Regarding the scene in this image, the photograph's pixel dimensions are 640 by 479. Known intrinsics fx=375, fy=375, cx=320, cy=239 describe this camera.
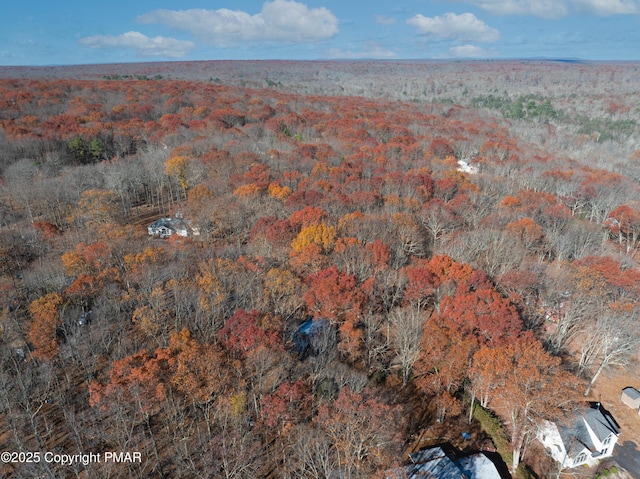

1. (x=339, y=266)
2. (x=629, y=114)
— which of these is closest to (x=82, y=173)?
(x=339, y=266)

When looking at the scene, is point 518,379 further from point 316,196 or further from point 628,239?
point 628,239

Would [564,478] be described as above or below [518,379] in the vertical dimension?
below

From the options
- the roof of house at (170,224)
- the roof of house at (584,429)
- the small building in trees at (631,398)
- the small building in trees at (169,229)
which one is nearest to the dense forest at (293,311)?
the small building in trees at (169,229)

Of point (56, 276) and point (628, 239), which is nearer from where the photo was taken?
point (56, 276)

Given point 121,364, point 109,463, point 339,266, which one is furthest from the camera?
point 339,266

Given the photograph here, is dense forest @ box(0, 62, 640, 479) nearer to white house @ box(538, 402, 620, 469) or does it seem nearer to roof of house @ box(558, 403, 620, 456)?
white house @ box(538, 402, 620, 469)

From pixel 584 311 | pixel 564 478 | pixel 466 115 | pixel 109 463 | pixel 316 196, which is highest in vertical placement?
pixel 466 115

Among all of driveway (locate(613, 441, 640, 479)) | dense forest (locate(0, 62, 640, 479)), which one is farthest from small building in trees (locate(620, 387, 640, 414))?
driveway (locate(613, 441, 640, 479))
